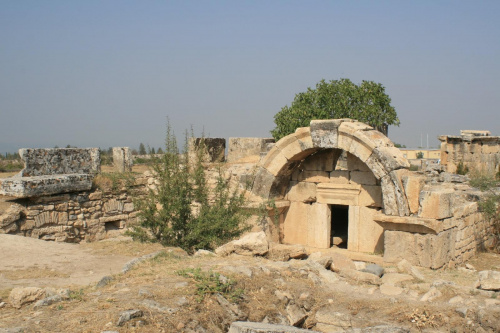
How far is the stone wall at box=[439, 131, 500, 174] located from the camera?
75.2 ft

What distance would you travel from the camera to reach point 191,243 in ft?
27.2

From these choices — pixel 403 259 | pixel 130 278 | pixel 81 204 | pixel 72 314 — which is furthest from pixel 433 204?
pixel 81 204

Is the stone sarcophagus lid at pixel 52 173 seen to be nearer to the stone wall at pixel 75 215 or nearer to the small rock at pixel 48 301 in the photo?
the stone wall at pixel 75 215

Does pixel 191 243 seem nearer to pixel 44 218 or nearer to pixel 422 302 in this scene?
pixel 44 218

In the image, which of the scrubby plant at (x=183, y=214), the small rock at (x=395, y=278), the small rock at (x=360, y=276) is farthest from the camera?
the scrubby plant at (x=183, y=214)

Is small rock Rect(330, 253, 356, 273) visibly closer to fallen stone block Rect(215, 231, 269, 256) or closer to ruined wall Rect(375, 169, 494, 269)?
fallen stone block Rect(215, 231, 269, 256)

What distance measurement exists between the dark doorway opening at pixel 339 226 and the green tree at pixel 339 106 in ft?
26.3

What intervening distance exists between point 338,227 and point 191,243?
5248mm

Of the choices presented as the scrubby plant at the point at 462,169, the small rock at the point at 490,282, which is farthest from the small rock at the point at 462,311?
the scrubby plant at the point at 462,169

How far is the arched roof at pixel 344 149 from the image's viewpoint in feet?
28.0

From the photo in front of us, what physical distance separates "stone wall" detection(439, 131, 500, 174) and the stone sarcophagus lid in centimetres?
1811

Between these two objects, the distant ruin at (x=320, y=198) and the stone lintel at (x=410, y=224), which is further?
the distant ruin at (x=320, y=198)

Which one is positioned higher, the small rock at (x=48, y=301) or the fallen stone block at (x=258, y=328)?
the small rock at (x=48, y=301)

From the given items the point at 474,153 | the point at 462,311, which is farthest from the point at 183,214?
the point at 474,153
